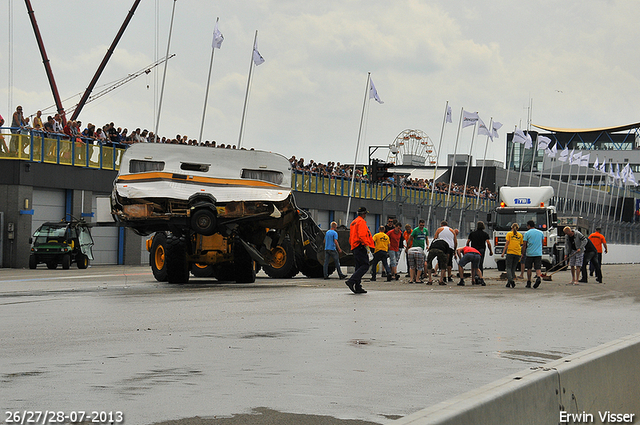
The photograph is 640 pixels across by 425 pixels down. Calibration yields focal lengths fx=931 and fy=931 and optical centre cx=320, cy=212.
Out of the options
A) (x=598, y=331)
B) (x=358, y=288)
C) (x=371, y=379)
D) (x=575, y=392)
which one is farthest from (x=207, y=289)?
(x=575, y=392)

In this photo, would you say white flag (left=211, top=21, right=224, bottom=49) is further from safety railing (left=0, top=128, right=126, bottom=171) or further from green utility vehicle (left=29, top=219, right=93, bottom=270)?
green utility vehicle (left=29, top=219, right=93, bottom=270)

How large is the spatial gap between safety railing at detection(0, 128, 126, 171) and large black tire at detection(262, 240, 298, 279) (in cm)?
1414

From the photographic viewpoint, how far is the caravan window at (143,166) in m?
20.7

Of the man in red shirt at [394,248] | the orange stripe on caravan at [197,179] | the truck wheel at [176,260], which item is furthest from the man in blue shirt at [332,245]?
the truck wheel at [176,260]

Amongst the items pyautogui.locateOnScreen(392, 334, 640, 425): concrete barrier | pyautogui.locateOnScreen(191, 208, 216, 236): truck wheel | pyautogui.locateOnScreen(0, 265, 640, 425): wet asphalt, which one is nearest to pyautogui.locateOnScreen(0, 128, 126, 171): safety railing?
pyautogui.locateOnScreen(191, 208, 216, 236): truck wheel

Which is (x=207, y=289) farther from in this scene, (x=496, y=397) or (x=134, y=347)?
(x=496, y=397)

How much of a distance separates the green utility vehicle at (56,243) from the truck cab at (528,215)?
57.5 ft

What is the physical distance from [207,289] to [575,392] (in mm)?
14587

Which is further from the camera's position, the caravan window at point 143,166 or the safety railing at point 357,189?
the safety railing at point 357,189

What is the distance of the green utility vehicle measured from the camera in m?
33.5

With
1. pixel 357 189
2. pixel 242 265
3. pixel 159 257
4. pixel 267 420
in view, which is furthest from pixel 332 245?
pixel 357 189

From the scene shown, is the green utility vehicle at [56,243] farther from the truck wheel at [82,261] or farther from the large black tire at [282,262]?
the large black tire at [282,262]

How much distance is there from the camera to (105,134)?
38.5 metres

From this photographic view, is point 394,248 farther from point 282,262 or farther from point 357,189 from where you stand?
point 357,189
